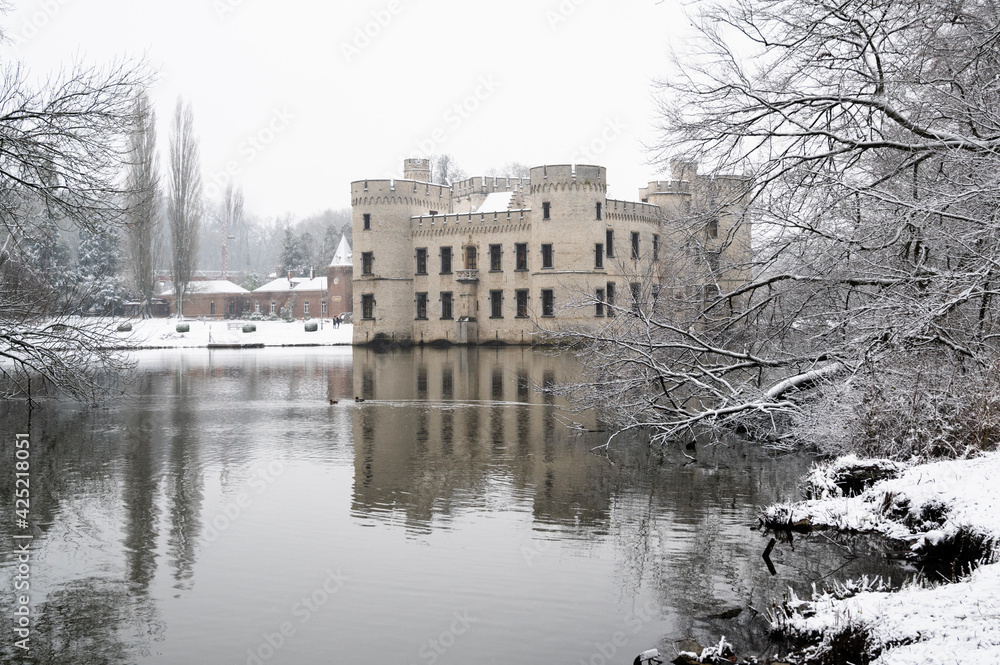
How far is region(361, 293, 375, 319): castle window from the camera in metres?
43.3

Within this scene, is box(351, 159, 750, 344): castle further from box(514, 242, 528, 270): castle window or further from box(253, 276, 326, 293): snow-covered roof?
box(253, 276, 326, 293): snow-covered roof

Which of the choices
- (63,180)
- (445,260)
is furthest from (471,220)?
(63,180)

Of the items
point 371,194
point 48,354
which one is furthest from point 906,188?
point 371,194

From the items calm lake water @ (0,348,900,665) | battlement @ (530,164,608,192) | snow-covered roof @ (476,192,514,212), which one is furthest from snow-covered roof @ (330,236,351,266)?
calm lake water @ (0,348,900,665)

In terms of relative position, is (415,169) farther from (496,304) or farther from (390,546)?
(390,546)

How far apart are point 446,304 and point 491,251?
139 inches

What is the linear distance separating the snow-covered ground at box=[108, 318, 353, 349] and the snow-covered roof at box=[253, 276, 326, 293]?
1327 cm

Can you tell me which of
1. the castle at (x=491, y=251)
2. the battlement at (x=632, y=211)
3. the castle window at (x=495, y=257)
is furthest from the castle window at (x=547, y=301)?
the battlement at (x=632, y=211)

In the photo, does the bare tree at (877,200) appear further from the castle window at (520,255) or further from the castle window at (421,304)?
the castle window at (421,304)

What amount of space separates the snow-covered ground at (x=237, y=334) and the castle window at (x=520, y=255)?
1040 centimetres

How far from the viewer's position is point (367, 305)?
143ft

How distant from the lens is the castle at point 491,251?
3934 cm

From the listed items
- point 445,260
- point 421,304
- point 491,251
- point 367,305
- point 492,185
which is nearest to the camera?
point 491,251

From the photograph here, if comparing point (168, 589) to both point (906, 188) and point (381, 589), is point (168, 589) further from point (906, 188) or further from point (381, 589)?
point (906, 188)
